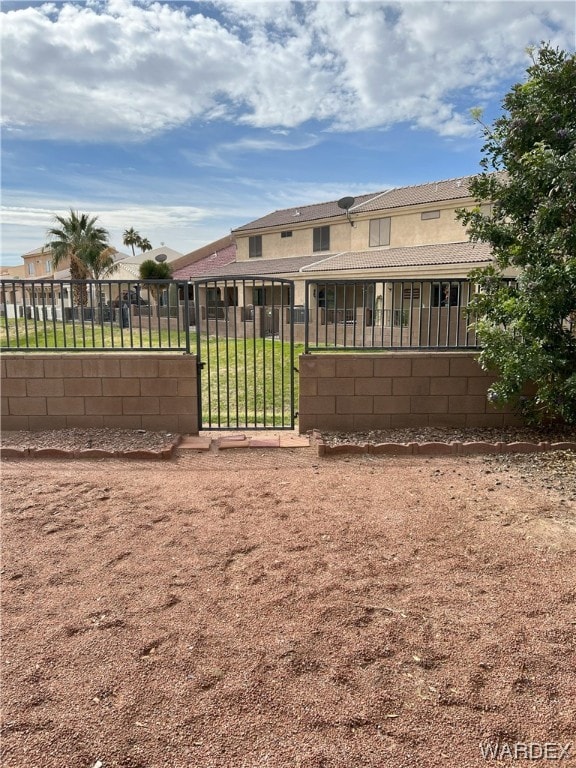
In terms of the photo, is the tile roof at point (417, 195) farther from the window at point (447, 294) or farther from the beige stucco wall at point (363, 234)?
the window at point (447, 294)

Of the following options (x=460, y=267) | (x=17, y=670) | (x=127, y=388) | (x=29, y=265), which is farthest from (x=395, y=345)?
(x=29, y=265)

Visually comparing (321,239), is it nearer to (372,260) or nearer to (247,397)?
(372,260)

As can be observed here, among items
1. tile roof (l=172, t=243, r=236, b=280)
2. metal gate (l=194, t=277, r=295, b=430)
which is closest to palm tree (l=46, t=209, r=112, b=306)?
tile roof (l=172, t=243, r=236, b=280)

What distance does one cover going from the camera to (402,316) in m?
6.42

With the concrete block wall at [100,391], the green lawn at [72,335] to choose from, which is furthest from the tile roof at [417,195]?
the concrete block wall at [100,391]

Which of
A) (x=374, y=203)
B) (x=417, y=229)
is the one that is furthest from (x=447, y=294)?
(x=374, y=203)

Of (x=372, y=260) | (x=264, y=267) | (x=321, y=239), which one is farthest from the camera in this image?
(x=264, y=267)

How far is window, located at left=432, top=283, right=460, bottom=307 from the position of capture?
256 inches

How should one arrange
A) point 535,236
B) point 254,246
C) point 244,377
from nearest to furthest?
1. point 535,236
2. point 244,377
3. point 254,246

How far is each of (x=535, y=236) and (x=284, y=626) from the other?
4.70 m

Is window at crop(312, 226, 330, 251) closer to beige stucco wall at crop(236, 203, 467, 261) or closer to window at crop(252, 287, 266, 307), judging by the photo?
beige stucco wall at crop(236, 203, 467, 261)

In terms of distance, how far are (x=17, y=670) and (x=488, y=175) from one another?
6339 millimetres

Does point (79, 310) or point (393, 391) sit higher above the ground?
point (79, 310)

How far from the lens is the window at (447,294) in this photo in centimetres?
649
